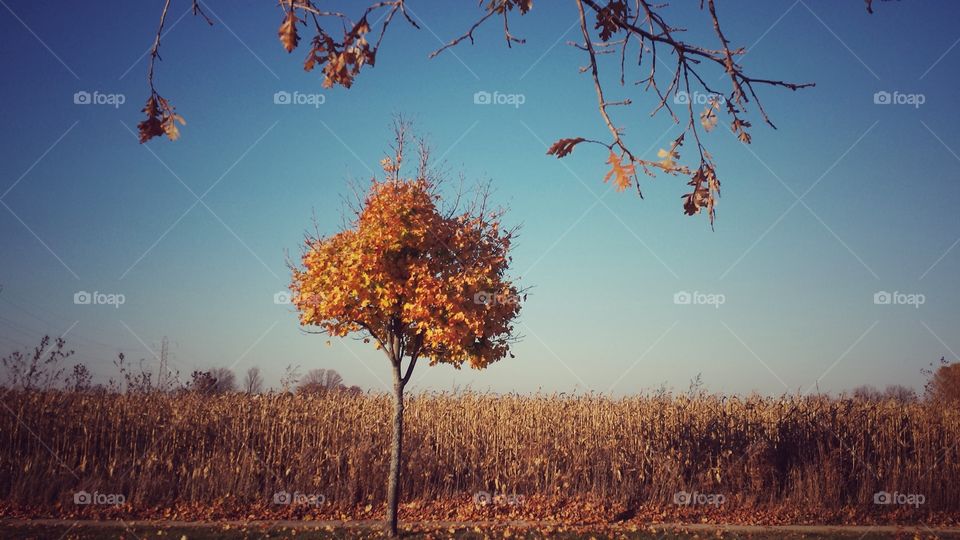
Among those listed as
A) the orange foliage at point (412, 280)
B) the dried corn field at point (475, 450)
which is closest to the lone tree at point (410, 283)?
the orange foliage at point (412, 280)

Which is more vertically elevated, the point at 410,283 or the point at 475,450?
the point at 410,283

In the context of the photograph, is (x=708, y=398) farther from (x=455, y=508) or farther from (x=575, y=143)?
(x=575, y=143)

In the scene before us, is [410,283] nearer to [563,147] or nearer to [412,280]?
[412,280]

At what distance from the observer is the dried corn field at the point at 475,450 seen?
12.8 m

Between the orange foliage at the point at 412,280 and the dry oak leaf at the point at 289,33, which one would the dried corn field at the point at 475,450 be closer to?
the orange foliage at the point at 412,280

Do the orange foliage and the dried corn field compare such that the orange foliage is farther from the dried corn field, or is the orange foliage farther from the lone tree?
the dried corn field

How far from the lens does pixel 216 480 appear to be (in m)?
12.6

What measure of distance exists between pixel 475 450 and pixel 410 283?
746 cm

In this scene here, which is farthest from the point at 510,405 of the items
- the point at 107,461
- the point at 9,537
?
the point at 9,537

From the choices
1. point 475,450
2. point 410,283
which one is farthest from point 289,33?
point 475,450

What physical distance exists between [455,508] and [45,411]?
33.9 ft

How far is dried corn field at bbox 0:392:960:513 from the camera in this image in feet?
42.0

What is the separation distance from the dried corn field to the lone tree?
199 inches

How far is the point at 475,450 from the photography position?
14.4 m
